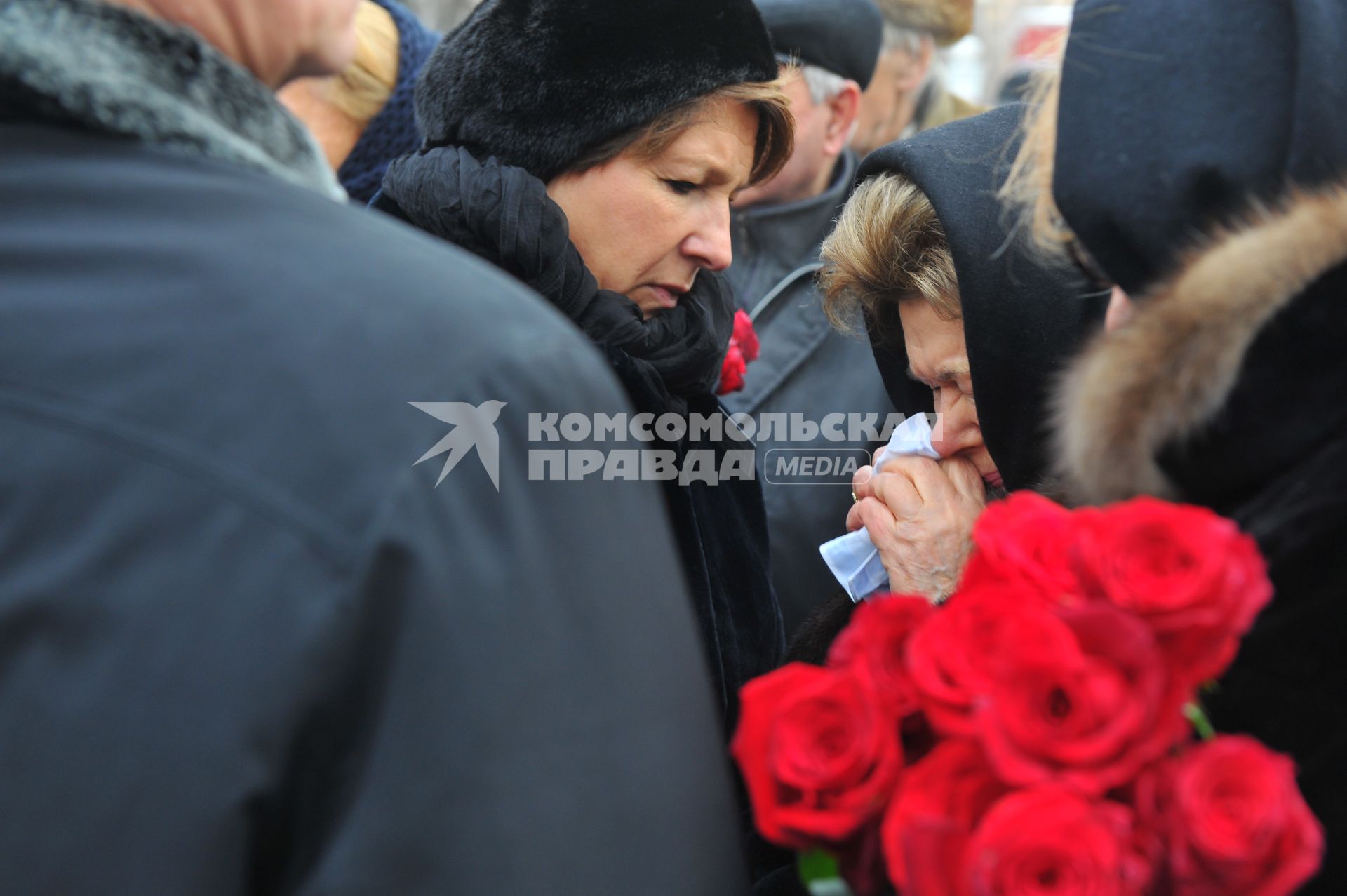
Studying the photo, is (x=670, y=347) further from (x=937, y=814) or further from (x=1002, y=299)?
(x=937, y=814)

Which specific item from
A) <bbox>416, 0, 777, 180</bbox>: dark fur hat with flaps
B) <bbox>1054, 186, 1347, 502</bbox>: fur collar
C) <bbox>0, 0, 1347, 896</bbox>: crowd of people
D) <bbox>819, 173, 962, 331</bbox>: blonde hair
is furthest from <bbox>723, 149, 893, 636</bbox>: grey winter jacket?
<bbox>1054, 186, 1347, 502</bbox>: fur collar

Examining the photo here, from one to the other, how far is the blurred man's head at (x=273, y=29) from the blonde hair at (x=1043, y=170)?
2.67 ft

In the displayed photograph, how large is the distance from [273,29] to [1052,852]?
94 centimetres

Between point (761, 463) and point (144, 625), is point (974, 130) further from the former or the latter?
point (144, 625)

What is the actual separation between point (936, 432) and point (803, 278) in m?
1.00

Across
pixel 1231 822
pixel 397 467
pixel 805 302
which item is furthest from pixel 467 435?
pixel 805 302

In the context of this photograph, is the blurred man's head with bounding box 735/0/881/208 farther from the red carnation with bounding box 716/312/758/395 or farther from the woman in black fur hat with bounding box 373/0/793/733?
the woman in black fur hat with bounding box 373/0/793/733

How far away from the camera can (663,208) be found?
208 cm

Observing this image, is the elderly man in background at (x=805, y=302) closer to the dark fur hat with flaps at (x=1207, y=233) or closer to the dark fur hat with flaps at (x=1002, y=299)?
the dark fur hat with flaps at (x=1002, y=299)

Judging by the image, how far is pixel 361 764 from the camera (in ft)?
2.54

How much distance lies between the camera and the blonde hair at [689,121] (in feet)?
6.58

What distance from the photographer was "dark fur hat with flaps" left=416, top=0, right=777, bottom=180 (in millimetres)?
1931

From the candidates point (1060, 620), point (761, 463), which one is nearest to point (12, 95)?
point (1060, 620)

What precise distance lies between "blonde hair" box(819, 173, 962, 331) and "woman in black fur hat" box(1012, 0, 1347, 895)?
75 centimetres
